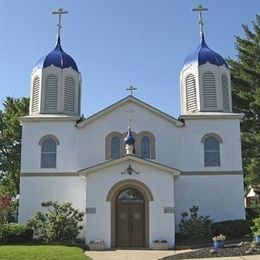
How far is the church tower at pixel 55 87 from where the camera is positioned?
27.2 meters

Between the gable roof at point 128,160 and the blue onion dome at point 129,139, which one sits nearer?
the gable roof at point 128,160

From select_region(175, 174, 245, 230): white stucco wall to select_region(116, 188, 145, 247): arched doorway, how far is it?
116 inches

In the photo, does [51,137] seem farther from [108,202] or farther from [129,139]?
[108,202]

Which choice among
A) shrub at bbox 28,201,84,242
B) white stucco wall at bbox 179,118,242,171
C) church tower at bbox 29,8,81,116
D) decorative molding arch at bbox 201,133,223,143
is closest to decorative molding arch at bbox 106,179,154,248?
shrub at bbox 28,201,84,242

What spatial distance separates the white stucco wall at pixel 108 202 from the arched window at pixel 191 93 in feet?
19.1

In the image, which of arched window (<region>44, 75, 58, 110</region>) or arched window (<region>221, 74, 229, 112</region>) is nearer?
arched window (<region>44, 75, 58, 110</region>)

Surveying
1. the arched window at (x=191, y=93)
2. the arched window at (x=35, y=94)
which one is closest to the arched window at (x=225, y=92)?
the arched window at (x=191, y=93)

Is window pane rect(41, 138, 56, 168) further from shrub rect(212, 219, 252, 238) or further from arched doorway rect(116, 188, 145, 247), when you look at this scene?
shrub rect(212, 219, 252, 238)

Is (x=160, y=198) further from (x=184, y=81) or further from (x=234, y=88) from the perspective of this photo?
(x=234, y=88)

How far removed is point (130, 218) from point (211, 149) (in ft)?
22.1

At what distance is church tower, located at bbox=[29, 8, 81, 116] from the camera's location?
27234mm

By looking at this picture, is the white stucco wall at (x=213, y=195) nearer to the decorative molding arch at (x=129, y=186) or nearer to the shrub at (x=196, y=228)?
the shrub at (x=196, y=228)

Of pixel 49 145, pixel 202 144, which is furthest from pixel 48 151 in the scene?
pixel 202 144

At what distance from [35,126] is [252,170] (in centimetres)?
1638
